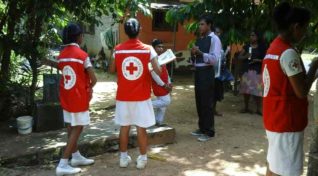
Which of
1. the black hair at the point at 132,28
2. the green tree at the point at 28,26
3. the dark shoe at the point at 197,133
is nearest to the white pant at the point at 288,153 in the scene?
the black hair at the point at 132,28

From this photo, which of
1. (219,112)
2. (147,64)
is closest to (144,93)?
(147,64)

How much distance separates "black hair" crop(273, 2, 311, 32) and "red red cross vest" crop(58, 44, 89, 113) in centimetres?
237

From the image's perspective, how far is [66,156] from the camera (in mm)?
4770

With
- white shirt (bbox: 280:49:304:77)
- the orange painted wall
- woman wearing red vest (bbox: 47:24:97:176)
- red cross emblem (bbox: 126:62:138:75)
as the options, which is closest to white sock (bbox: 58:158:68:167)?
woman wearing red vest (bbox: 47:24:97:176)

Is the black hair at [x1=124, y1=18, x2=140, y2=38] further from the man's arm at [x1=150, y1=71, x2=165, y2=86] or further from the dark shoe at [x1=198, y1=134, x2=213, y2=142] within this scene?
the dark shoe at [x1=198, y1=134, x2=213, y2=142]

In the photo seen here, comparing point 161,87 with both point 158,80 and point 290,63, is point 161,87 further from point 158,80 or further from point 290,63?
point 290,63

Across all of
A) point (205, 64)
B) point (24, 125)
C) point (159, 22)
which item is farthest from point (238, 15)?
point (159, 22)

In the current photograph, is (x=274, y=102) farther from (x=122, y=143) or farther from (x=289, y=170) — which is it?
(x=122, y=143)

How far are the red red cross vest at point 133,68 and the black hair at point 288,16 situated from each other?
1.93m

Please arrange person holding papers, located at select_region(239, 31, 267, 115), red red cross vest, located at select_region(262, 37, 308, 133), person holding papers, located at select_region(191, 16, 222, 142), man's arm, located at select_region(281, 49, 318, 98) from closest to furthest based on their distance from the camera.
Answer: man's arm, located at select_region(281, 49, 318, 98) < red red cross vest, located at select_region(262, 37, 308, 133) < person holding papers, located at select_region(191, 16, 222, 142) < person holding papers, located at select_region(239, 31, 267, 115)

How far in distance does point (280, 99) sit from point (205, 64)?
2.96 m

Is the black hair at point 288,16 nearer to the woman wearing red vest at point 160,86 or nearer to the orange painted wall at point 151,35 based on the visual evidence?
the woman wearing red vest at point 160,86

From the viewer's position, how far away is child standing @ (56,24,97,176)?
4.69m

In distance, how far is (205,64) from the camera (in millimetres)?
5988
